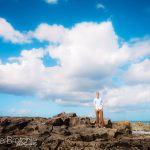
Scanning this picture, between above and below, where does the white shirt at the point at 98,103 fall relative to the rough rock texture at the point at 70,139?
above

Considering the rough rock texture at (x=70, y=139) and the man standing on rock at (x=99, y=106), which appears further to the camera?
the man standing on rock at (x=99, y=106)

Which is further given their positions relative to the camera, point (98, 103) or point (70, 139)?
point (98, 103)

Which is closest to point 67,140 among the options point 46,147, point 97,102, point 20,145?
point 46,147

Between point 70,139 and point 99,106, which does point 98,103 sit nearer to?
point 99,106

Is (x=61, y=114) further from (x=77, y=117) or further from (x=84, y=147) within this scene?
(x=84, y=147)

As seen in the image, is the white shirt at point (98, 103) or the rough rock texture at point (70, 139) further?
the white shirt at point (98, 103)

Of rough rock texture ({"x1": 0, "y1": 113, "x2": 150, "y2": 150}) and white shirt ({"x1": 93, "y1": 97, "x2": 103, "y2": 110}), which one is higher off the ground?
white shirt ({"x1": 93, "y1": 97, "x2": 103, "y2": 110})

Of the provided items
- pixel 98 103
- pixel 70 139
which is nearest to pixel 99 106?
pixel 98 103

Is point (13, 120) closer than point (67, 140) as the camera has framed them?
No

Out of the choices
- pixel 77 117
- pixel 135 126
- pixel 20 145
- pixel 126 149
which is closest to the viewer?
pixel 126 149

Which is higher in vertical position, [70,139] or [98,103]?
[98,103]

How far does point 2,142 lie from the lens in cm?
2098

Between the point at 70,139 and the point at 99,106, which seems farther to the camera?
the point at 99,106

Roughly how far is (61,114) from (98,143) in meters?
12.6
